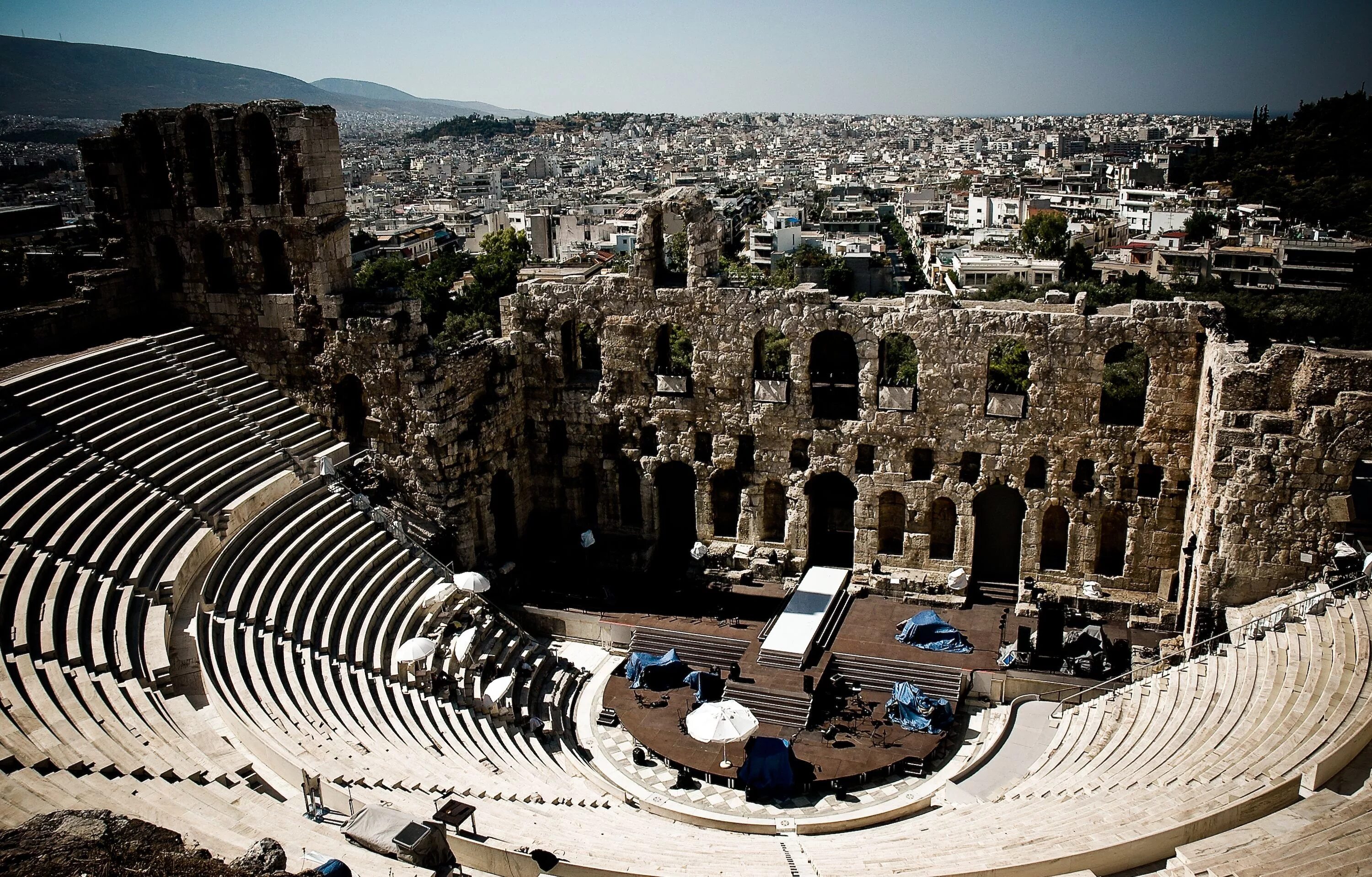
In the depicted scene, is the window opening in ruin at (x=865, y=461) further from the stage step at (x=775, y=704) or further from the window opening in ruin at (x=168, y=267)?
the window opening in ruin at (x=168, y=267)

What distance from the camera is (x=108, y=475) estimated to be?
24.7m

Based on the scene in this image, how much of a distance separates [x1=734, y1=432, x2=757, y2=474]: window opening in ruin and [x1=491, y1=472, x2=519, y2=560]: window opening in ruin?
7.59 m

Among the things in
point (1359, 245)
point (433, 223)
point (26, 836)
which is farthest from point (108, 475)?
point (433, 223)

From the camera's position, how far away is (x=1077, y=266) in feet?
307

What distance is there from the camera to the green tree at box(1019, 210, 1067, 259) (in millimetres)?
103188

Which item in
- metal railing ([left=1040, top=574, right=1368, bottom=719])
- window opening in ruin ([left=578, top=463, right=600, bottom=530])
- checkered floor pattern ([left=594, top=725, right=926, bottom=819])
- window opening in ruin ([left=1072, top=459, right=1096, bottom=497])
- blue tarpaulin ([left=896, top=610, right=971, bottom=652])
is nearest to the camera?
checkered floor pattern ([left=594, top=725, right=926, bottom=819])

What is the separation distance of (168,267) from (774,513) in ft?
68.4

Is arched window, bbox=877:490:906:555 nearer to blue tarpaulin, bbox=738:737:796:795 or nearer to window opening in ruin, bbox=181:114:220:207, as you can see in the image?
blue tarpaulin, bbox=738:737:796:795

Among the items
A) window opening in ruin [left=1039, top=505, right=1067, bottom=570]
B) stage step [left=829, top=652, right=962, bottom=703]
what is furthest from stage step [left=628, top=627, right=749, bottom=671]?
window opening in ruin [left=1039, top=505, right=1067, bottom=570]

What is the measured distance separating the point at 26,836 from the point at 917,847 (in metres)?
14.4

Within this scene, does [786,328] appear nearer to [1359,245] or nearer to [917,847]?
[917,847]

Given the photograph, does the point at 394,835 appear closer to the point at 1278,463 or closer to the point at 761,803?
the point at 761,803

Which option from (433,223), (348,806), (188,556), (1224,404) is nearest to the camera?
(348,806)

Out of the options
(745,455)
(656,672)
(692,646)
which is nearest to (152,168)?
(745,455)
